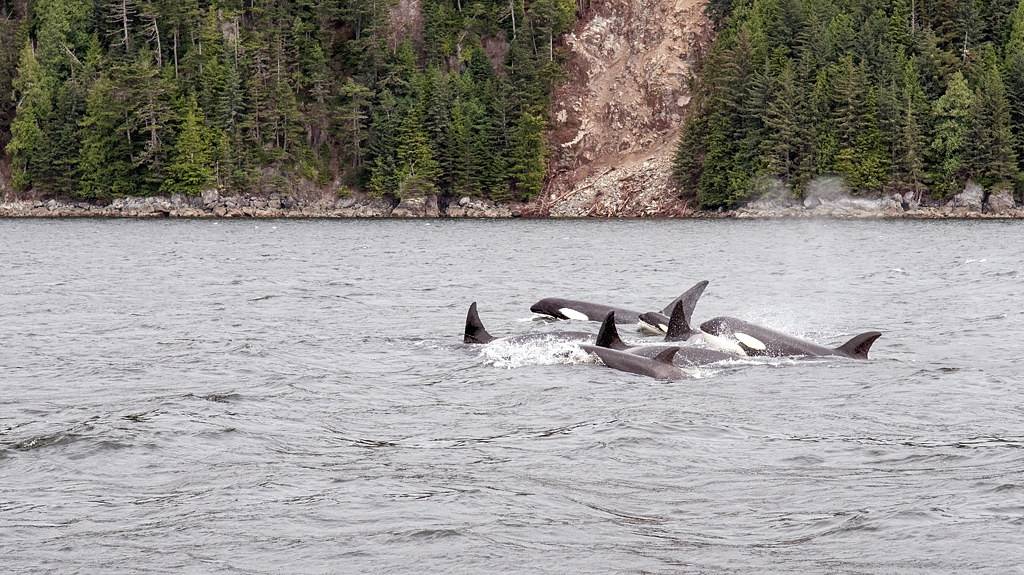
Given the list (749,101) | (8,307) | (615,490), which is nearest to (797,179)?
(749,101)

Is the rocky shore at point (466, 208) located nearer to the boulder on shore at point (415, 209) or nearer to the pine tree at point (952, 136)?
the boulder on shore at point (415, 209)

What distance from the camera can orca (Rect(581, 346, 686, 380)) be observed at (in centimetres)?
2136

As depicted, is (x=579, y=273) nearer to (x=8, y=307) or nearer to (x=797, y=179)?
(x=8, y=307)

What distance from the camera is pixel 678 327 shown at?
2559 centimetres

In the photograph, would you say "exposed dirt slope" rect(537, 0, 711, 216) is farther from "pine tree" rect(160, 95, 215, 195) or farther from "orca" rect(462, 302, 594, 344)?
"orca" rect(462, 302, 594, 344)

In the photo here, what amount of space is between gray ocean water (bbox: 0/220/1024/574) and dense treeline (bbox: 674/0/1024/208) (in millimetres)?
86806

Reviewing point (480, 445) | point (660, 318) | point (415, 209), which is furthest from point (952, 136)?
point (480, 445)

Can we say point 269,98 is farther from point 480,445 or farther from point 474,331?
point 480,445

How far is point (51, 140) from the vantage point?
134 meters

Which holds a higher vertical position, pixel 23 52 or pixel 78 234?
pixel 23 52

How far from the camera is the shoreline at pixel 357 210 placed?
120 metres

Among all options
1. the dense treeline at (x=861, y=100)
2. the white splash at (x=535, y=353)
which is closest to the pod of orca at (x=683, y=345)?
the white splash at (x=535, y=353)

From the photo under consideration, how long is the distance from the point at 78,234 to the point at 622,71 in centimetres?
7307

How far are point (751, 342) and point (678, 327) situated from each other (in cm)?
178
